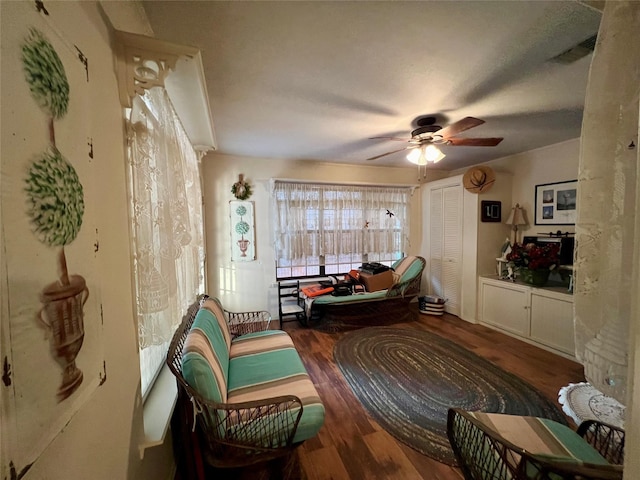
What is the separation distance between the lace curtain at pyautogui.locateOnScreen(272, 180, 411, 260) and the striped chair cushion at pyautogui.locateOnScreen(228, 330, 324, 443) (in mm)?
1792

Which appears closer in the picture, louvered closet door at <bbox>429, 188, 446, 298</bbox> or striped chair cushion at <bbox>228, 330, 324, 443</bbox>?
striped chair cushion at <bbox>228, 330, 324, 443</bbox>

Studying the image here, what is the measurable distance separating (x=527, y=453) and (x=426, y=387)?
1.37m

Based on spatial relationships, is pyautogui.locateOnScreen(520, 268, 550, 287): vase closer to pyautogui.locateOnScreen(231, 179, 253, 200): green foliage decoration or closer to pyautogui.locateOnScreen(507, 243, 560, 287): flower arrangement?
pyautogui.locateOnScreen(507, 243, 560, 287): flower arrangement

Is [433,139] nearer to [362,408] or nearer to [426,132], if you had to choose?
[426,132]

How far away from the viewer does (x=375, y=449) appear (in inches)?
61.7

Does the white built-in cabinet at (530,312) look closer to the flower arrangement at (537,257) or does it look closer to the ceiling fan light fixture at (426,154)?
the flower arrangement at (537,257)

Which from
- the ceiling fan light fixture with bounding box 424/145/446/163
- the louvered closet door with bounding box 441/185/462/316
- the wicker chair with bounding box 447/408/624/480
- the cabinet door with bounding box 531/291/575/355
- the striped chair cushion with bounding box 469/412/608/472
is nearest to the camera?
the wicker chair with bounding box 447/408/624/480

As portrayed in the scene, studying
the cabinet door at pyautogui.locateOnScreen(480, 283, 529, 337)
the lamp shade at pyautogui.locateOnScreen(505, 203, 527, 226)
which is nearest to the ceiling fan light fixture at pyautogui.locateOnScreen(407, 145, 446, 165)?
the lamp shade at pyautogui.locateOnScreen(505, 203, 527, 226)

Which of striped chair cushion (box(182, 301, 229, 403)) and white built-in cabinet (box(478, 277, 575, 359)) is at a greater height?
striped chair cushion (box(182, 301, 229, 403))

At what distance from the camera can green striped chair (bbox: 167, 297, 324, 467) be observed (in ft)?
3.85

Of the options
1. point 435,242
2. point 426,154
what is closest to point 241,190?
point 426,154

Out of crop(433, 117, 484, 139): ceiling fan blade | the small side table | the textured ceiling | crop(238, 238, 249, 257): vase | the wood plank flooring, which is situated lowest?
the wood plank flooring

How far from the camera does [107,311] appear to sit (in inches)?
29.2

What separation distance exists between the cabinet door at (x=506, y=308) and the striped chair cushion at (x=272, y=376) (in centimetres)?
283
